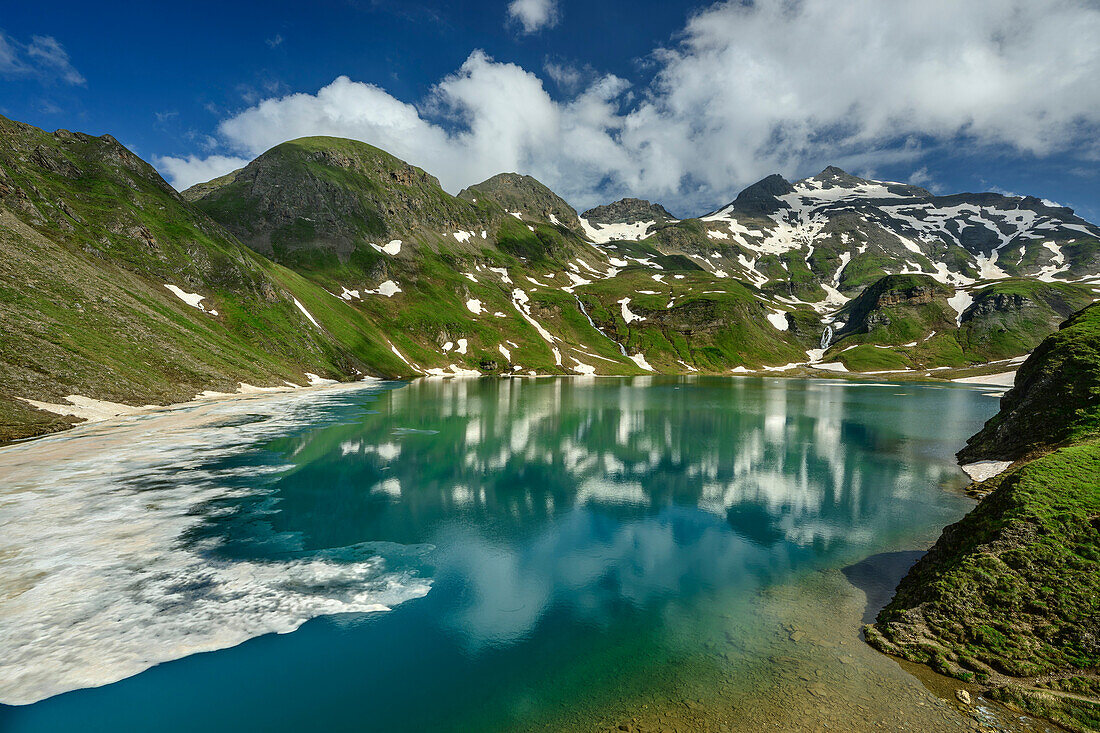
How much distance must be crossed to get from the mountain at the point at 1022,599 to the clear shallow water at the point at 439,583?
1887mm

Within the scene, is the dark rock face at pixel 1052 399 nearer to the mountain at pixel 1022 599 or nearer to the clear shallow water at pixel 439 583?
the clear shallow water at pixel 439 583

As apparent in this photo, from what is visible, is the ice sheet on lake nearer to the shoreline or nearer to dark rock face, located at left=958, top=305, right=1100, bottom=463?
the shoreline

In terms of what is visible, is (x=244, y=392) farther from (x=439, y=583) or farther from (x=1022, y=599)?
(x=1022, y=599)

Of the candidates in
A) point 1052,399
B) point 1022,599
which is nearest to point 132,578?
point 1022,599

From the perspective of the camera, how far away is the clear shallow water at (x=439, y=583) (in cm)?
1191

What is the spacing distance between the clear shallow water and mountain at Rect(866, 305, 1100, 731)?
1887 millimetres

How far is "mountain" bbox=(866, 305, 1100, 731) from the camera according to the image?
11.4 meters

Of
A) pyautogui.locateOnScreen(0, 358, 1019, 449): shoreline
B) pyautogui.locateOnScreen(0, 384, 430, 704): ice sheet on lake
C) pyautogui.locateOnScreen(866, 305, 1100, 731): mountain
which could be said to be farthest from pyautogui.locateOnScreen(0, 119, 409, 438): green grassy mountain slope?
pyautogui.locateOnScreen(866, 305, 1100, 731): mountain

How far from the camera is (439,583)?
61.5ft

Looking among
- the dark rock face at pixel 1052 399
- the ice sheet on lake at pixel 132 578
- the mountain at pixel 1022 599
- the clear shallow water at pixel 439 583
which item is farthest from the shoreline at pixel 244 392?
the dark rock face at pixel 1052 399

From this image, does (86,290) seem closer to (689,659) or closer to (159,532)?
(159,532)

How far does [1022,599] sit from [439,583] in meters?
19.6

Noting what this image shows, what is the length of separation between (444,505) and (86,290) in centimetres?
6820

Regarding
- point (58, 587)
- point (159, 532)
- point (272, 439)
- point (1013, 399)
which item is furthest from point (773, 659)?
point (272, 439)
